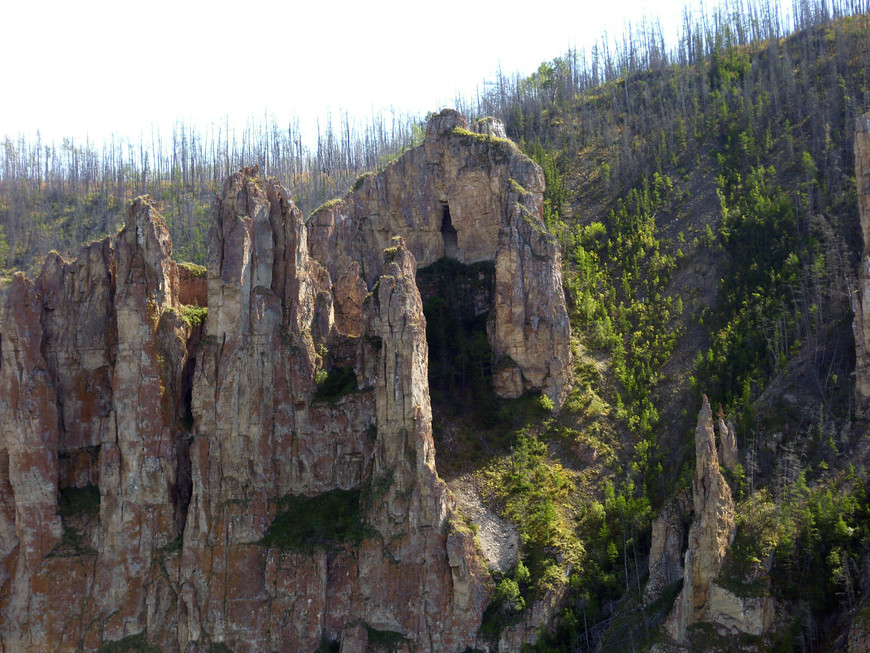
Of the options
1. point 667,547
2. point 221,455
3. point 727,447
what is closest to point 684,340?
point 727,447

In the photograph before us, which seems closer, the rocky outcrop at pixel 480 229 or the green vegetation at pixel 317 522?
A: the green vegetation at pixel 317 522

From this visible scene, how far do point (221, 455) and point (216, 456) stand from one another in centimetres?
40

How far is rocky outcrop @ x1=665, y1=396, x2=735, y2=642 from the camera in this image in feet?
208

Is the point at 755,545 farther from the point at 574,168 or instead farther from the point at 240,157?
the point at 240,157

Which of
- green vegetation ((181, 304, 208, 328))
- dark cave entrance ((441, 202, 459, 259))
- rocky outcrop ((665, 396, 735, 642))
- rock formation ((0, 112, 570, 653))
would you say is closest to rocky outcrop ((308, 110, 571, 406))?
dark cave entrance ((441, 202, 459, 259))

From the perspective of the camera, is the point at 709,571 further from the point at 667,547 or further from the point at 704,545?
the point at 667,547

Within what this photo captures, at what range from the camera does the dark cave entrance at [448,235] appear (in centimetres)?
9830

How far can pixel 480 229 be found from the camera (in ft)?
316

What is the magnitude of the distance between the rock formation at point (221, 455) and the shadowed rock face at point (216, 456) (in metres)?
0.16

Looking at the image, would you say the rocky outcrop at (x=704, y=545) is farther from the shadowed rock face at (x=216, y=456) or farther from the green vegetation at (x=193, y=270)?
the green vegetation at (x=193, y=270)

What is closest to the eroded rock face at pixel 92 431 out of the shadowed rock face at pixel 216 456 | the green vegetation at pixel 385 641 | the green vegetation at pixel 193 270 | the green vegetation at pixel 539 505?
the shadowed rock face at pixel 216 456

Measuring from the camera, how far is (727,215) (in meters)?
103

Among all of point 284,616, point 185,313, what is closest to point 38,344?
point 185,313

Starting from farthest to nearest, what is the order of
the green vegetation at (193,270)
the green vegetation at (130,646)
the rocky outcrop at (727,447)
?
the green vegetation at (193,270) → the rocky outcrop at (727,447) → the green vegetation at (130,646)
